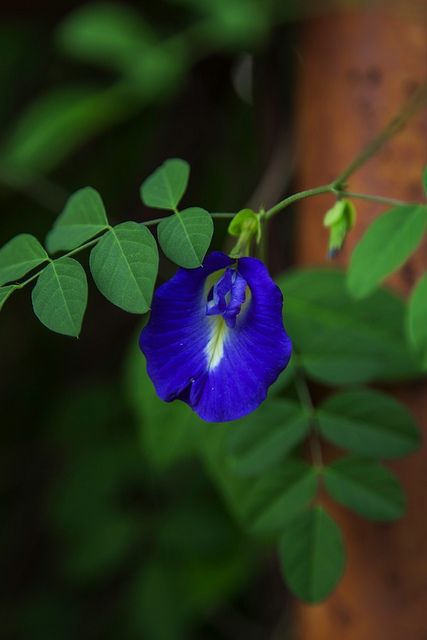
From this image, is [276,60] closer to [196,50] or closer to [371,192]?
[196,50]

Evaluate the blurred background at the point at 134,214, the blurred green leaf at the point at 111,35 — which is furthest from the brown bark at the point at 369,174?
the blurred green leaf at the point at 111,35

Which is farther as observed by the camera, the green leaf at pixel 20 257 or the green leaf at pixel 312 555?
the green leaf at pixel 312 555

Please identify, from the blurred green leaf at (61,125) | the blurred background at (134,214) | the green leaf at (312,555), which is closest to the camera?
the green leaf at (312,555)

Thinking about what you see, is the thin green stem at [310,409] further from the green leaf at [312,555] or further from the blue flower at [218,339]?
the blue flower at [218,339]

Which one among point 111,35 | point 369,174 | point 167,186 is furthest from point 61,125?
point 167,186

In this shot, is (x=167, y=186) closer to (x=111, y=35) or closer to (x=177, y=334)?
(x=177, y=334)

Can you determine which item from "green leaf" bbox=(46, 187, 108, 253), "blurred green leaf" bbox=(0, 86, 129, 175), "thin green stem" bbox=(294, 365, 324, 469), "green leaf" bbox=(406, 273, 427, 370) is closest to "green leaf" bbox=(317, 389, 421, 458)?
"thin green stem" bbox=(294, 365, 324, 469)
